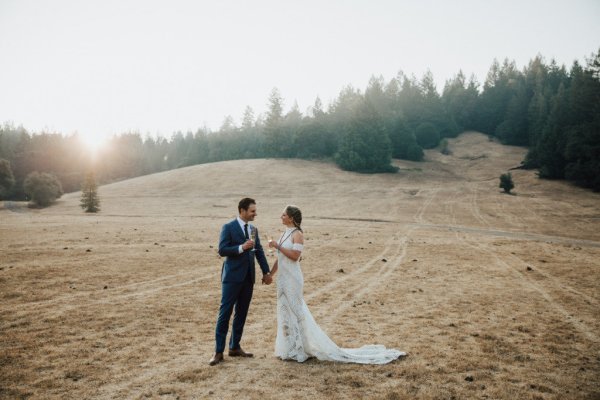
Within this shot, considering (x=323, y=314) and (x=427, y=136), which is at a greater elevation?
(x=427, y=136)

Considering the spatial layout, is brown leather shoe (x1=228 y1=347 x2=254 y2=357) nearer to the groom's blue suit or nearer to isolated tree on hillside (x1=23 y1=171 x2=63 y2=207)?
the groom's blue suit

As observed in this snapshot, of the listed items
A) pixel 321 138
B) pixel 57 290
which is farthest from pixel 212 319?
pixel 321 138

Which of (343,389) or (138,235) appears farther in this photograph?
(138,235)

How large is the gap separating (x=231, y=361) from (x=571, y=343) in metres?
7.76

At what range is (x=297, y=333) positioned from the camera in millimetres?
7445

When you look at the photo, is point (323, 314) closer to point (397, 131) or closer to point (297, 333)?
point (297, 333)

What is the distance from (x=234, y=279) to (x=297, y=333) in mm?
1705

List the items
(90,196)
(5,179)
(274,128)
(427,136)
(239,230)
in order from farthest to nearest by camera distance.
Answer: (427,136) < (274,128) < (5,179) < (90,196) < (239,230)

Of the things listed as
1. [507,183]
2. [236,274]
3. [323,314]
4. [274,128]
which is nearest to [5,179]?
[274,128]

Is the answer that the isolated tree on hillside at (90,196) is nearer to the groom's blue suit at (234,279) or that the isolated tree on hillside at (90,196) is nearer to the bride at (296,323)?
the groom's blue suit at (234,279)

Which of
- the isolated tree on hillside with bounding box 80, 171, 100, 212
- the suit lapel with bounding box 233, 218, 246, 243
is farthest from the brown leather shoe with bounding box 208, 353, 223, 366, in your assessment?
the isolated tree on hillside with bounding box 80, 171, 100, 212

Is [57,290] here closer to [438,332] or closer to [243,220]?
[243,220]

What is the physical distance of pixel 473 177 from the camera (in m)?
75.4

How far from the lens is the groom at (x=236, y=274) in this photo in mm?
7262
